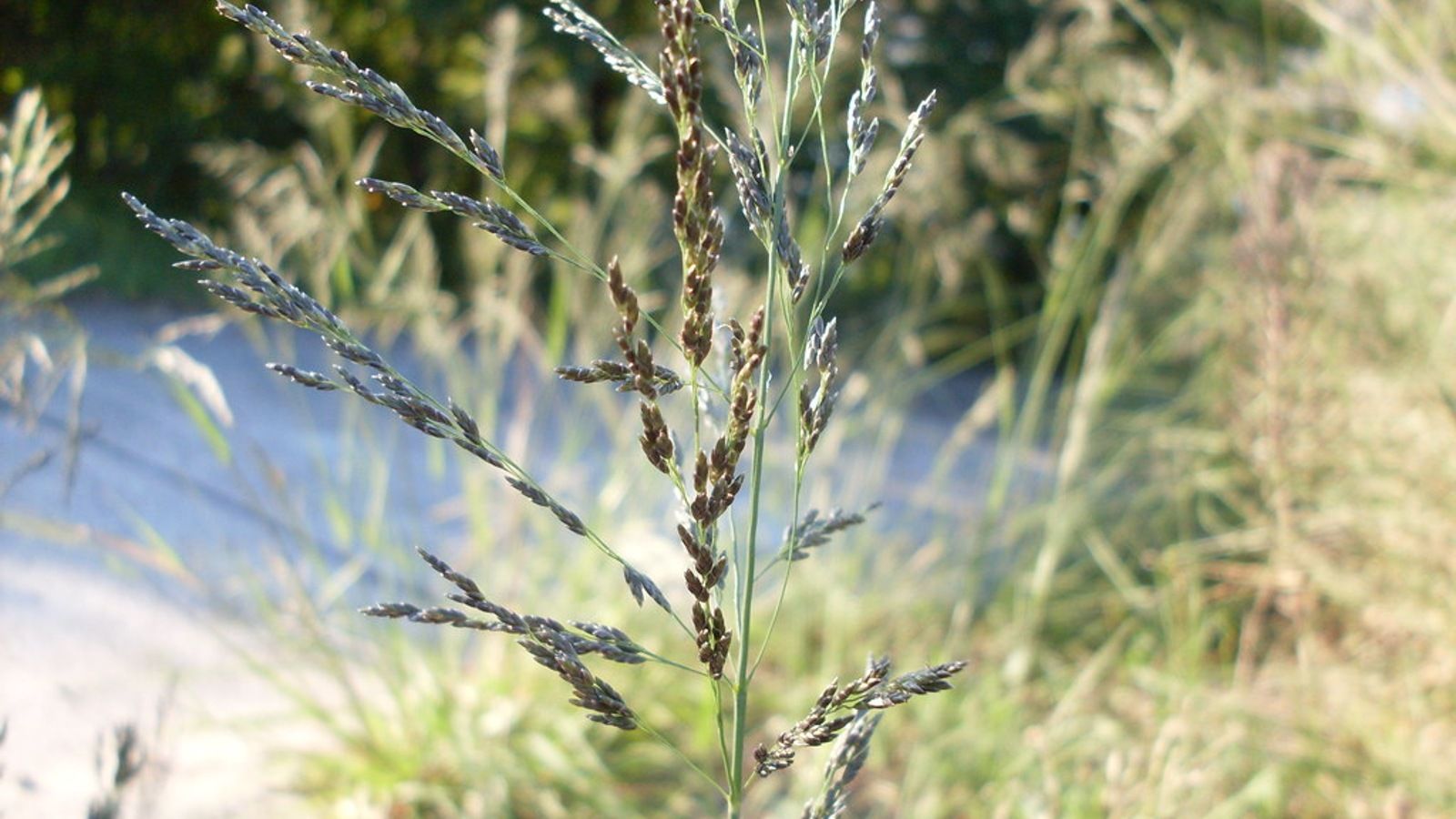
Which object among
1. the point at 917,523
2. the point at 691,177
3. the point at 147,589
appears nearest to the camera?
the point at 691,177

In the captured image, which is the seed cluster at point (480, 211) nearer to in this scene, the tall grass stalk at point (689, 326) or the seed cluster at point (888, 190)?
the tall grass stalk at point (689, 326)

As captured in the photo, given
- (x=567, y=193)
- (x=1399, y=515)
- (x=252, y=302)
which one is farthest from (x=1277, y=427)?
(x=567, y=193)

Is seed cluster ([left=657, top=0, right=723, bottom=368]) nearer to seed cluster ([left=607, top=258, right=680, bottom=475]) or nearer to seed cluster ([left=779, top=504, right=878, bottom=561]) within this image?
seed cluster ([left=607, top=258, right=680, bottom=475])

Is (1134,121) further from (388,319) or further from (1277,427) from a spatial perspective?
(388,319)

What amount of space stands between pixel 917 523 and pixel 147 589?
2021mm

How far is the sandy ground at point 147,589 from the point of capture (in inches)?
77.4

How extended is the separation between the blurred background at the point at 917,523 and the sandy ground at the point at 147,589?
0.04 feet

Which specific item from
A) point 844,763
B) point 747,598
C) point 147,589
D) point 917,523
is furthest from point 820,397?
point 917,523

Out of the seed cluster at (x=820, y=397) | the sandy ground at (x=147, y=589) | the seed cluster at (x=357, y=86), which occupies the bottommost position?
the sandy ground at (x=147, y=589)

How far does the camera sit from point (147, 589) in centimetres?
262

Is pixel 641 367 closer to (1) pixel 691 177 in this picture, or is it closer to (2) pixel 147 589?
(1) pixel 691 177

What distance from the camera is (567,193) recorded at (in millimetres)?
5645

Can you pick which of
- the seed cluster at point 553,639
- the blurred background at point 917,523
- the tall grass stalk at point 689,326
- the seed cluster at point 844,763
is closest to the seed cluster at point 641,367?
the tall grass stalk at point 689,326

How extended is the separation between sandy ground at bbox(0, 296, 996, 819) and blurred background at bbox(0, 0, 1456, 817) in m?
0.01
